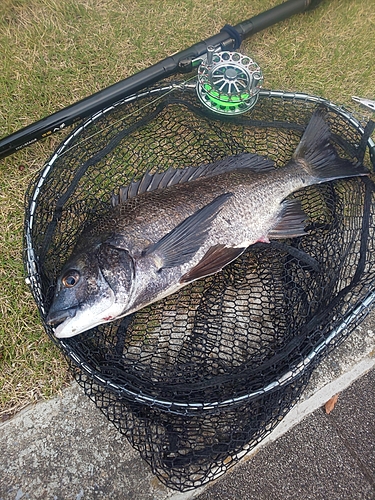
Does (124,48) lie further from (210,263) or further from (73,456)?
(73,456)

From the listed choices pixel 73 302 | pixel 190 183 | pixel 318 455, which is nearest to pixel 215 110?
pixel 190 183

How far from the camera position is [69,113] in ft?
9.77

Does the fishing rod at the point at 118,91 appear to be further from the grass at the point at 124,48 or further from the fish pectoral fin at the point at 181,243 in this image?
the fish pectoral fin at the point at 181,243

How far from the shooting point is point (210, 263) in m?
2.41

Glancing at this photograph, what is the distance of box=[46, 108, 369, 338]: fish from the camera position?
223cm

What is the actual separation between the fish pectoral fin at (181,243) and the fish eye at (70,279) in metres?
0.38

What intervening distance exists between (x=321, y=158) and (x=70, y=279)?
180 centimetres

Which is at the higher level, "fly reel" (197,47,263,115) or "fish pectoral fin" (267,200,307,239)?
"fly reel" (197,47,263,115)

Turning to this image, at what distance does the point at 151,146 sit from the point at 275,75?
1420 mm

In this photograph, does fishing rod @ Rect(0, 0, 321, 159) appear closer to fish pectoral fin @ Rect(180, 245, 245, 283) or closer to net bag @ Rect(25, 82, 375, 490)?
net bag @ Rect(25, 82, 375, 490)

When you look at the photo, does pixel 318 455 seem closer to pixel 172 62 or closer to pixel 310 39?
pixel 172 62

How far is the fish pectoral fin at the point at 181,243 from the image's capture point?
235 cm

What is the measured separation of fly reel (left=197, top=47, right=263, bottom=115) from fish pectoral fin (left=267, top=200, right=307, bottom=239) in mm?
876

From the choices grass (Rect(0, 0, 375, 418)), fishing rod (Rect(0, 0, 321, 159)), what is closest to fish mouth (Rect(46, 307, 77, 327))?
grass (Rect(0, 0, 375, 418))
